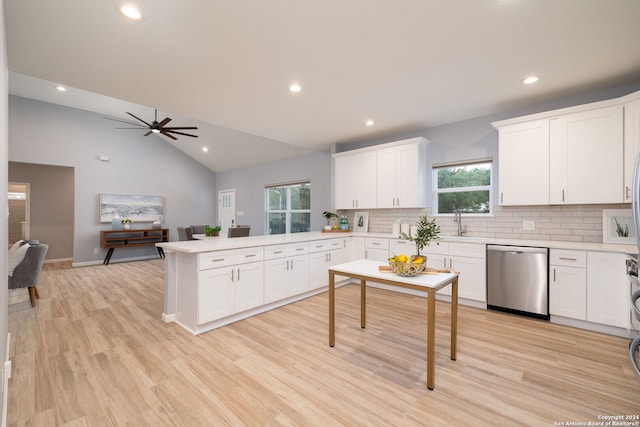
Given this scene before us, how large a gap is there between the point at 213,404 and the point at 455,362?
187 cm

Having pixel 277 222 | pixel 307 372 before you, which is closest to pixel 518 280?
pixel 307 372

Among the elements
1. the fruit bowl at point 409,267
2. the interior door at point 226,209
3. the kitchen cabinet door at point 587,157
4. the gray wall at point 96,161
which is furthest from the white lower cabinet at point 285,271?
the gray wall at point 96,161

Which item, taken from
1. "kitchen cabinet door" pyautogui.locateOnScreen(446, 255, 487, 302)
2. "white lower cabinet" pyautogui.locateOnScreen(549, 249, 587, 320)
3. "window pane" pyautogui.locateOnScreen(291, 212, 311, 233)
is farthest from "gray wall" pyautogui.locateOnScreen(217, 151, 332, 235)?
"white lower cabinet" pyautogui.locateOnScreen(549, 249, 587, 320)

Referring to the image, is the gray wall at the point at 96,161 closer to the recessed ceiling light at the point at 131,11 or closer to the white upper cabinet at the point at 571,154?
the recessed ceiling light at the point at 131,11

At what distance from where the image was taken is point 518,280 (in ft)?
10.3

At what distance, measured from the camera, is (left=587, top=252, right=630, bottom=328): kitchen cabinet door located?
2604mm

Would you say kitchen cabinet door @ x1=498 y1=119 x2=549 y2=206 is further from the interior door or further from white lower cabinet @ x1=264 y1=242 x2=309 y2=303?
the interior door

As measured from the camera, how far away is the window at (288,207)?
258 inches

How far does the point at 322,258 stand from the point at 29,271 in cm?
390

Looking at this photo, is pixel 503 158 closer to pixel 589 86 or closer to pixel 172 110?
pixel 589 86

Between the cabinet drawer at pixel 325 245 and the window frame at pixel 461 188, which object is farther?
the cabinet drawer at pixel 325 245

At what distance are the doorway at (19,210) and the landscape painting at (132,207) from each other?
5.82 feet

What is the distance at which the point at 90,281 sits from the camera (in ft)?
16.2

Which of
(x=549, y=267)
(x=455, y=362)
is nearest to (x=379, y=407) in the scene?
(x=455, y=362)
